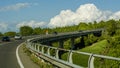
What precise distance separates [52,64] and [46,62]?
2359 mm

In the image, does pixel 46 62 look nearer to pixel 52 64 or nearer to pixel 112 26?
pixel 52 64

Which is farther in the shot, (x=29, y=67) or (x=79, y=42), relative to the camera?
(x=79, y=42)

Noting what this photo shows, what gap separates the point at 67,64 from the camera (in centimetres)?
1419

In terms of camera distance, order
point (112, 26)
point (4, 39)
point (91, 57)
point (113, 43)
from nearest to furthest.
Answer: point (91, 57) → point (113, 43) → point (4, 39) → point (112, 26)

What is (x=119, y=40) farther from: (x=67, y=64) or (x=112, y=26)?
(x=112, y=26)

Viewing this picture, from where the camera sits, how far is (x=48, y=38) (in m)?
96.6

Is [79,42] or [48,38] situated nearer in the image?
[48,38]

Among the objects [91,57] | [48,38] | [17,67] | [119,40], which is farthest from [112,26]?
[91,57]

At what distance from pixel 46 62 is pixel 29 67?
3.23ft

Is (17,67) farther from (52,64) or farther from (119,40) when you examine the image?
(119,40)

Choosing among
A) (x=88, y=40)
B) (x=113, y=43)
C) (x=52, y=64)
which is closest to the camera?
(x=52, y=64)

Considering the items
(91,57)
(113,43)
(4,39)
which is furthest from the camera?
(4,39)

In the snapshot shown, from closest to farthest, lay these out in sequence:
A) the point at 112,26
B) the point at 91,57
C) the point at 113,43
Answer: the point at 91,57
the point at 113,43
the point at 112,26

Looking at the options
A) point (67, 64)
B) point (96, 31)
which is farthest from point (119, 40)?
point (96, 31)
